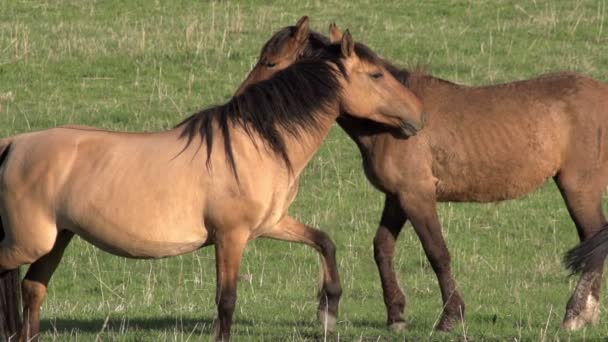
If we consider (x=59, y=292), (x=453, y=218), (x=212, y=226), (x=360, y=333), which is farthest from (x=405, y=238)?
(x=212, y=226)

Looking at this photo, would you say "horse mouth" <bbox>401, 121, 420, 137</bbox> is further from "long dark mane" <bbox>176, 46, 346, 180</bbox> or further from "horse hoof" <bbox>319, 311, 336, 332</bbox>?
"horse hoof" <bbox>319, 311, 336, 332</bbox>

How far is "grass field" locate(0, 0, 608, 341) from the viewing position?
998 centimetres

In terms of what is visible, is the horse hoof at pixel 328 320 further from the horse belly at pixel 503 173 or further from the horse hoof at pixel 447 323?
the horse belly at pixel 503 173

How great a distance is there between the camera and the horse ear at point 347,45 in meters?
8.66

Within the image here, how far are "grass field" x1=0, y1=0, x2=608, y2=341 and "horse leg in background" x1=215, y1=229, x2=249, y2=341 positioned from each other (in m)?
0.31

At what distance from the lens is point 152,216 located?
8.18 m

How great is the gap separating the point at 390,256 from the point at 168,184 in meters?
2.33

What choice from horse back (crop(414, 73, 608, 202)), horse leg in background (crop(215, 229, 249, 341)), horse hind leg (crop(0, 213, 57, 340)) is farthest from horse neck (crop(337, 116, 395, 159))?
horse hind leg (crop(0, 213, 57, 340))

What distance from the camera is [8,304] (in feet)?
27.8

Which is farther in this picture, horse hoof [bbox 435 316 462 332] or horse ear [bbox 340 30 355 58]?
horse hoof [bbox 435 316 462 332]

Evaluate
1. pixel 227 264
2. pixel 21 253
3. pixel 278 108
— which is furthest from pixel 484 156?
pixel 21 253

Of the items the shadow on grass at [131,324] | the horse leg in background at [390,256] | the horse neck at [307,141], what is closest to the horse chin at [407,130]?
the horse neck at [307,141]

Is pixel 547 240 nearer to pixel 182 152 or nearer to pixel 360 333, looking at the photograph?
pixel 360 333

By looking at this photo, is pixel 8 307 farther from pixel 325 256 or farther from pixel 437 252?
pixel 437 252
